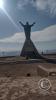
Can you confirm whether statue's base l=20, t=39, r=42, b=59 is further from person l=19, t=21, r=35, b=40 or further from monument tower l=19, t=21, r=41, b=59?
person l=19, t=21, r=35, b=40

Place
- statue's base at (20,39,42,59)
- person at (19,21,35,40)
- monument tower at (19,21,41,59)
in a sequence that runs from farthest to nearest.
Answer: person at (19,21,35,40)
monument tower at (19,21,41,59)
statue's base at (20,39,42,59)

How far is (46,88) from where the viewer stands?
11547mm

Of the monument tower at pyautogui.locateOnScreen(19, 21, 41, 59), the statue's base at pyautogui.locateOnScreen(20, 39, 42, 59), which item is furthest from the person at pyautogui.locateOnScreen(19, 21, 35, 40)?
the statue's base at pyautogui.locateOnScreen(20, 39, 42, 59)

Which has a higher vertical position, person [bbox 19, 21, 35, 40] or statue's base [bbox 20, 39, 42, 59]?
person [bbox 19, 21, 35, 40]

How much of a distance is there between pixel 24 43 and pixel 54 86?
41.7m

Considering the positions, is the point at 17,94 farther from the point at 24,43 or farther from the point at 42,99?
the point at 24,43

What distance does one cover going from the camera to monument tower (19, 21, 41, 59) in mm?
50594

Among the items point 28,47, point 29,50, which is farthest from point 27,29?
point 29,50

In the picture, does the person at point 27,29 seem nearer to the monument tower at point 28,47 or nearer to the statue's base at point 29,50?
the monument tower at point 28,47

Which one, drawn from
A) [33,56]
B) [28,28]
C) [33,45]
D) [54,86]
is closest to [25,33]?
[28,28]

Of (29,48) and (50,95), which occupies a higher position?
(29,48)

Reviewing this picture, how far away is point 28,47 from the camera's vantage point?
171 feet

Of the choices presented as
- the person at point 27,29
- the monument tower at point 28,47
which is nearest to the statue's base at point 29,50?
the monument tower at point 28,47

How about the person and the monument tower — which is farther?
the person
